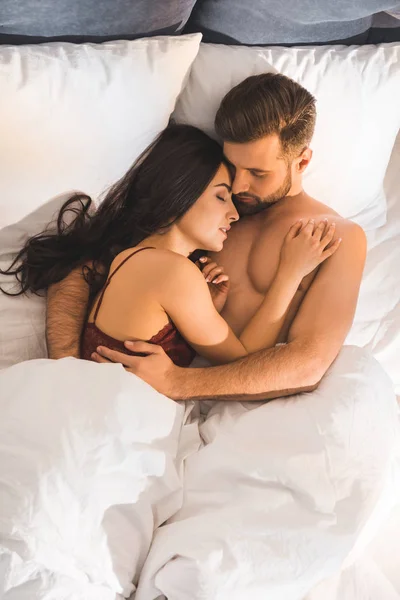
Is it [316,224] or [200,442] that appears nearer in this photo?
[200,442]

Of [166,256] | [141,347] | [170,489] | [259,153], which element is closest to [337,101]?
[259,153]

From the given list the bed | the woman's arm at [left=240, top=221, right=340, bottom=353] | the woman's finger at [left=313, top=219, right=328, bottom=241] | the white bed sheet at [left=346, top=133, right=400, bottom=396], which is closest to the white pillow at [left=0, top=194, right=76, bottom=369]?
the bed

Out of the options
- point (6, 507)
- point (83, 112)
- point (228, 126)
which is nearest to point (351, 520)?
point (6, 507)

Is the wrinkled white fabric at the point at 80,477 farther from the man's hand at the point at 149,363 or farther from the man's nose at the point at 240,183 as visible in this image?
the man's nose at the point at 240,183

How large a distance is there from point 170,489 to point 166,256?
0.48m

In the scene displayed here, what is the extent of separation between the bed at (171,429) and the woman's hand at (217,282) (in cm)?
27

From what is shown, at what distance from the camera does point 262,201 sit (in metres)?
1.62

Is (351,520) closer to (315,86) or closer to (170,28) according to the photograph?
(315,86)

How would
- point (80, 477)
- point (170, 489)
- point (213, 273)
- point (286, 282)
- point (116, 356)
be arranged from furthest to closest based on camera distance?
point (213, 273) < point (286, 282) < point (116, 356) < point (170, 489) < point (80, 477)

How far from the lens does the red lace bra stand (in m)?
1.42

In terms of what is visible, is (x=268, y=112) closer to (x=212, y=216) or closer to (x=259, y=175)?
(x=259, y=175)

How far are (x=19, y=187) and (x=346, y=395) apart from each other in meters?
0.85

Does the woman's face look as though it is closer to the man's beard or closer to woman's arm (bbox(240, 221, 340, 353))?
the man's beard

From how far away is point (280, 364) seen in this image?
1.40 m
